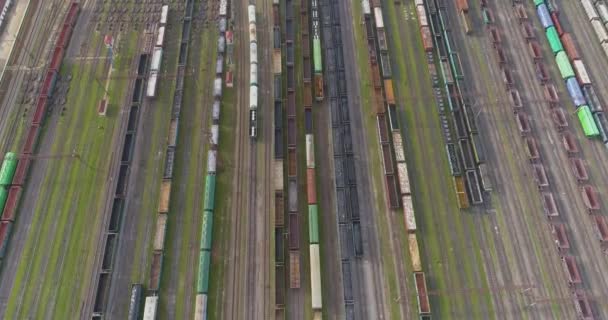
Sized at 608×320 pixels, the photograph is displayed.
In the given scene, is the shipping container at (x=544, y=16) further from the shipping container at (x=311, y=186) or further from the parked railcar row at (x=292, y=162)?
the shipping container at (x=311, y=186)

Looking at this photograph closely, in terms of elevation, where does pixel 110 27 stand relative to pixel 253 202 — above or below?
above

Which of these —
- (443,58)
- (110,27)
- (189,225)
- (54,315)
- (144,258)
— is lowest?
(54,315)

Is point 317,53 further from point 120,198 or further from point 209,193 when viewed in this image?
point 120,198

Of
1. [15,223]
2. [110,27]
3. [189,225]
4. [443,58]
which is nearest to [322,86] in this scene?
[443,58]

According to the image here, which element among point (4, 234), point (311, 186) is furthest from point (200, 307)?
point (4, 234)

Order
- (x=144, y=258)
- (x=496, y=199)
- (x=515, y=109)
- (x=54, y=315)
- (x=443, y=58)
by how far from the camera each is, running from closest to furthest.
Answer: (x=54, y=315)
(x=144, y=258)
(x=496, y=199)
(x=515, y=109)
(x=443, y=58)

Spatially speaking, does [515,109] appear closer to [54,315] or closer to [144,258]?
[144,258]

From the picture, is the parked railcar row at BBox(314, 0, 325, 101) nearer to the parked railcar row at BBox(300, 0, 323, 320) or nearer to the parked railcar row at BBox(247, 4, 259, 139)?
the parked railcar row at BBox(300, 0, 323, 320)
